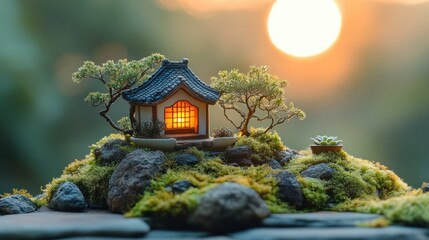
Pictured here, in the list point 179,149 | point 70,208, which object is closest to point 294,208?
point 179,149

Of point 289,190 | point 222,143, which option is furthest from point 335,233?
point 222,143

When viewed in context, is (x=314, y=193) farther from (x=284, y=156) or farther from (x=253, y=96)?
(x=253, y=96)

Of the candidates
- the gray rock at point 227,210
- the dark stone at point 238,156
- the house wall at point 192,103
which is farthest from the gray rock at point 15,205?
the gray rock at point 227,210

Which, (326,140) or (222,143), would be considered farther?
(326,140)

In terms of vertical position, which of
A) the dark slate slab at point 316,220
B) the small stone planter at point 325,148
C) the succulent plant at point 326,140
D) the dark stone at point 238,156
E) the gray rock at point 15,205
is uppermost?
the succulent plant at point 326,140

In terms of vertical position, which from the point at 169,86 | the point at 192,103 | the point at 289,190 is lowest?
the point at 289,190

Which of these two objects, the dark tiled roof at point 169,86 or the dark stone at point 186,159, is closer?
the dark stone at point 186,159

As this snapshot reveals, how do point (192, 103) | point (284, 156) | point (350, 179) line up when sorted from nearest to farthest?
point (350, 179) → point (192, 103) → point (284, 156)

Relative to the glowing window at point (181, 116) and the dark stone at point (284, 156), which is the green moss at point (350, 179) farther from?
the glowing window at point (181, 116)
